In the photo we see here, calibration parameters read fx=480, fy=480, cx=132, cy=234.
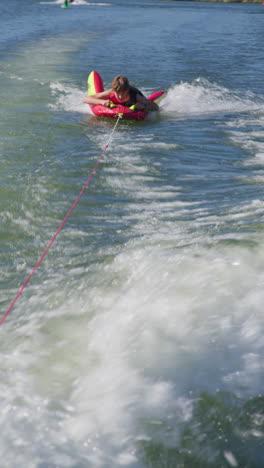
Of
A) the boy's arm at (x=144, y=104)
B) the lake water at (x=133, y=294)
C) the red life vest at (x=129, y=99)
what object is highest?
the red life vest at (x=129, y=99)

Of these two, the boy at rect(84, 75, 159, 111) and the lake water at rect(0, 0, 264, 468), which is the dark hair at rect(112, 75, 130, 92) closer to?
the boy at rect(84, 75, 159, 111)

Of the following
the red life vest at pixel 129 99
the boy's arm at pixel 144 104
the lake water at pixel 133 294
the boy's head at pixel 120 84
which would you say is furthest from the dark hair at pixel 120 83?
the lake water at pixel 133 294

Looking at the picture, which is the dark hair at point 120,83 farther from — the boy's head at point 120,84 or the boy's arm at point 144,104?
the boy's arm at point 144,104

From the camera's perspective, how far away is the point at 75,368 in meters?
2.41

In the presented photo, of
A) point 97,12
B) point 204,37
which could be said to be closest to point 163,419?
point 204,37

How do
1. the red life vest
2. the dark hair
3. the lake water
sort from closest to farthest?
the lake water
the dark hair
the red life vest

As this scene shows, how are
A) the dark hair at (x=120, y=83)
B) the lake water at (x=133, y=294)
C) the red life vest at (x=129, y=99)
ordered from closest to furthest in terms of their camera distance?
the lake water at (x=133, y=294)
the dark hair at (x=120, y=83)
the red life vest at (x=129, y=99)

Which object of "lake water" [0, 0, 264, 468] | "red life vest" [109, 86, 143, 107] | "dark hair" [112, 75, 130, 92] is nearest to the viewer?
"lake water" [0, 0, 264, 468]

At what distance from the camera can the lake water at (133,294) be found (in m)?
2.02

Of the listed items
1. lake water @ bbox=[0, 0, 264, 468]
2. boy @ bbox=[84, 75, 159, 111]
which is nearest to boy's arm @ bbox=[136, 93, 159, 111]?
boy @ bbox=[84, 75, 159, 111]

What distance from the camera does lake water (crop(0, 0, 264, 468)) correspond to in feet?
6.62

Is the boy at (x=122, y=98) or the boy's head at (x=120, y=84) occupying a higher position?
the boy's head at (x=120, y=84)

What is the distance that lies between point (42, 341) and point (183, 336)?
76 centimetres

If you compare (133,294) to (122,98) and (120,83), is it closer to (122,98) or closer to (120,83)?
(120,83)
